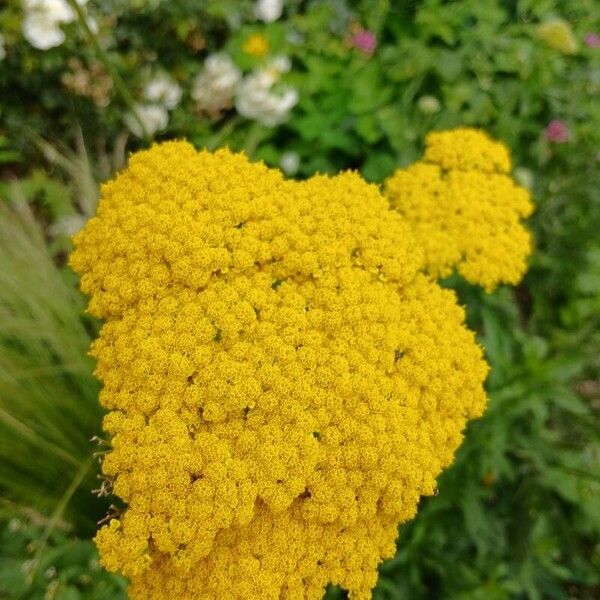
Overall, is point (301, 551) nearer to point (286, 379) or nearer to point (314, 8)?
point (286, 379)

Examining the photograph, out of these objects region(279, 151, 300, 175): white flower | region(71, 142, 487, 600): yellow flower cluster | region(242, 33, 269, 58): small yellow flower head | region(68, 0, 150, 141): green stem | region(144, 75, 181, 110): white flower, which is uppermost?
region(242, 33, 269, 58): small yellow flower head

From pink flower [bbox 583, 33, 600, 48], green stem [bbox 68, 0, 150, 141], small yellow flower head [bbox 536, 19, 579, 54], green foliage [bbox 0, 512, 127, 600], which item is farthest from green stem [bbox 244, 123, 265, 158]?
green foliage [bbox 0, 512, 127, 600]

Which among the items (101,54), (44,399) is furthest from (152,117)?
(44,399)

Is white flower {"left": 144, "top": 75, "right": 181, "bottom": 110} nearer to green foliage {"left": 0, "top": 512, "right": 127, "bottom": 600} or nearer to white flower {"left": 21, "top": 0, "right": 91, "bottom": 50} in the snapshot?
white flower {"left": 21, "top": 0, "right": 91, "bottom": 50}

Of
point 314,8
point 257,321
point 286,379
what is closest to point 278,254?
point 257,321

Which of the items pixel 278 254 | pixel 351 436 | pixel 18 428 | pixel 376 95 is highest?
pixel 376 95

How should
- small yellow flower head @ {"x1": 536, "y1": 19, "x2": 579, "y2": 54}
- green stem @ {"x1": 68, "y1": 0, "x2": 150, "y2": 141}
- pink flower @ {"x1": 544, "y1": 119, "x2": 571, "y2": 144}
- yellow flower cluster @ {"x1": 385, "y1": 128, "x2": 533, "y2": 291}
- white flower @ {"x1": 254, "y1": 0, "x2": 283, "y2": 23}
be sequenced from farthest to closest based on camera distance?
1. white flower @ {"x1": 254, "y1": 0, "x2": 283, "y2": 23}
2. pink flower @ {"x1": 544, "y1": 119, "x2": 571, "y2": 144}
3. small yellow flower head @ {"x1": 536, "y1": 19, "x2": 579, "y2": 54}
4. yellow flower cluster @ {"x1": 385, "y1": 128, "x2": 533, "y2": 291}
5. green stem @ {"x1": 68, "y1": 0, "x2": 150, "y2": 141}

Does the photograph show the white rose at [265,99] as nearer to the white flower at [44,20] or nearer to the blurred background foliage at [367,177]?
the blurred background foliage at [367,177]
